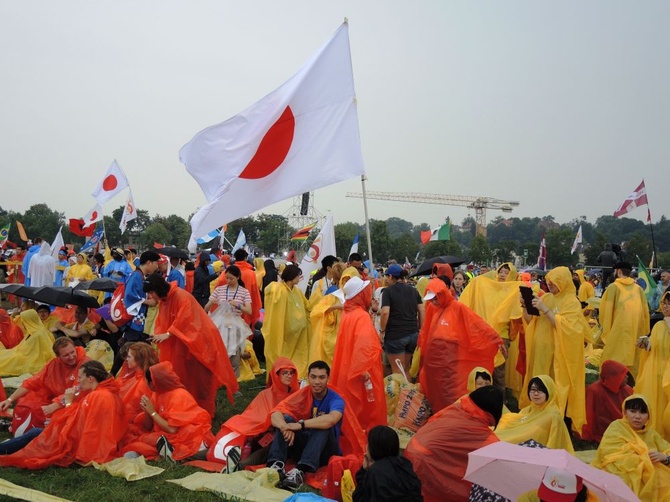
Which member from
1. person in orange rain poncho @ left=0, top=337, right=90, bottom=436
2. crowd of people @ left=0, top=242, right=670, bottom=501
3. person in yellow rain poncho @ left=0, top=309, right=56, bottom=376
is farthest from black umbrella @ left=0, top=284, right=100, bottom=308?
person in orange rain poncho @ left=0, top=337, right=90, bottom=436

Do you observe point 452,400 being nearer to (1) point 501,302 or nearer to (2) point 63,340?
(1) point 501,302

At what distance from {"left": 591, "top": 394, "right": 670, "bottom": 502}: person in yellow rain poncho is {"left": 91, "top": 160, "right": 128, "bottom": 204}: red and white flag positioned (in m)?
15.6

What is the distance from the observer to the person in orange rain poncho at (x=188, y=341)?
692cm

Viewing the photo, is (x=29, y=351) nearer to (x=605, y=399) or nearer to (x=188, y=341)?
(x=188, y=341)

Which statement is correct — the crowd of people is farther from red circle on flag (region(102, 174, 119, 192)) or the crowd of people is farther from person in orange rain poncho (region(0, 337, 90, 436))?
red circle on flag (region(102, 174, 119, 192))

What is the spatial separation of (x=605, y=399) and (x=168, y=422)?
446 centimetres

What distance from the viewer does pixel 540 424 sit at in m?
5.45

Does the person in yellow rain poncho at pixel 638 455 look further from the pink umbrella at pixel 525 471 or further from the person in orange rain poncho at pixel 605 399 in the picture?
the pink umbrella at pixel 525 471

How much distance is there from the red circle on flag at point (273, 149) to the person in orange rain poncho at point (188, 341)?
4.88 feet

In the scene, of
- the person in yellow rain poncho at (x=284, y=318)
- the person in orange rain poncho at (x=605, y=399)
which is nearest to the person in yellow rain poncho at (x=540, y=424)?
the person in orange rain poncho at (x=605, y=399)

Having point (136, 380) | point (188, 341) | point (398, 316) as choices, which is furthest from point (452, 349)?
point (136, 380)

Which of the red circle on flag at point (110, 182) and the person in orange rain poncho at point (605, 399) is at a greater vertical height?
the red circle on flag at point (110, 182)

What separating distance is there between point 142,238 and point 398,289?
65.9 metres

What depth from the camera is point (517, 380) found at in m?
8.61
